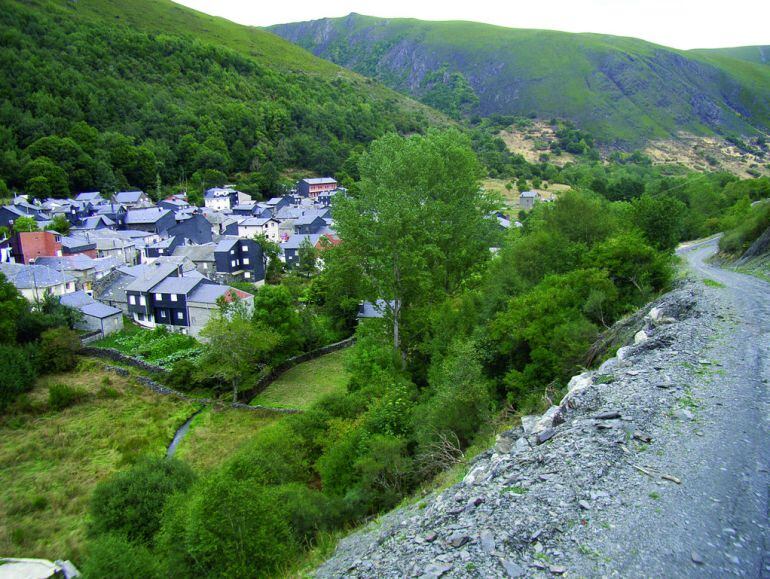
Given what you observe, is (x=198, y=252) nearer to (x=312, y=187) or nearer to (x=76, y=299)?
(x=76, y=299)

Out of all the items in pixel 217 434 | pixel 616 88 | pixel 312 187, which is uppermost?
pixel 616 88

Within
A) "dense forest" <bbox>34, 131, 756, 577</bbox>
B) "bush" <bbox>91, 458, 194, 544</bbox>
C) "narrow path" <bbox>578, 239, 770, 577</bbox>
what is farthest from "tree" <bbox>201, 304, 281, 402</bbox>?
"narrow path" <bbox>578, 239, 770, 577</bbox>

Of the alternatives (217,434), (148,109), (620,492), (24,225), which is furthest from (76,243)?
(148,109)

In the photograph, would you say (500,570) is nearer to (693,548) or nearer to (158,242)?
(693,548)

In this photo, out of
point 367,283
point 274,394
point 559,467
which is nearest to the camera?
point 559,467

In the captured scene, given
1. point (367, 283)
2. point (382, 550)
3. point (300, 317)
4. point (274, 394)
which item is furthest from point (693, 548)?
point (300, 317)

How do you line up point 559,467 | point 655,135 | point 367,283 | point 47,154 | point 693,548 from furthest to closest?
point 655,135 < point 47,154 < point 367,283 < point 559,467 < point 693,548
